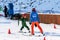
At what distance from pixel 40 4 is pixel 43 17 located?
20.4m

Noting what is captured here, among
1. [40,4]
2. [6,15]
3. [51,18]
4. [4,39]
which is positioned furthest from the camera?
[40,4]

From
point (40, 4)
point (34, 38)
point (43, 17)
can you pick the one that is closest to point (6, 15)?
point (43, 17)

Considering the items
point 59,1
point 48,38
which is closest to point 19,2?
point 59,1

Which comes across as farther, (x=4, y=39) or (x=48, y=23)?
(x=48, y=23)

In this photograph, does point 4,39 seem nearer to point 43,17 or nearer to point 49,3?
point 43,17

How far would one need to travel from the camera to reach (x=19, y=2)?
43.3m

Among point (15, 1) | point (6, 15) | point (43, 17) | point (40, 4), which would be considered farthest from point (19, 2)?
point (43, 17)

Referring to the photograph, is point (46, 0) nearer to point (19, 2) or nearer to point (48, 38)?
point (19, 2)

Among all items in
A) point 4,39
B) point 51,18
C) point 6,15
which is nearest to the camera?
point 4,39

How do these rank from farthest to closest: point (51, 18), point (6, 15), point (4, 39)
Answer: point (6, 15) → point (51, 18) → point (4, 39)

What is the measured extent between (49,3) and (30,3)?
10.5ft

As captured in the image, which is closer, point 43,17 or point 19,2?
point 43,17

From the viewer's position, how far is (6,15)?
28.1m

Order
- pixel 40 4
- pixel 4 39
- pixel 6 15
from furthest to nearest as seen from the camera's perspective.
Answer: pixel 40 4
pixel 6 15
pixel 4 39
